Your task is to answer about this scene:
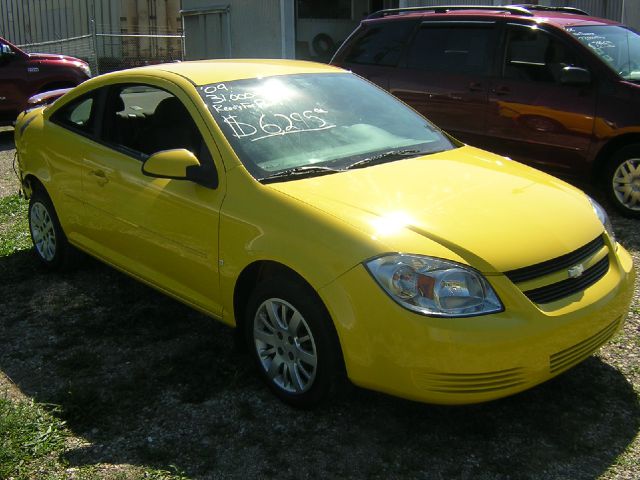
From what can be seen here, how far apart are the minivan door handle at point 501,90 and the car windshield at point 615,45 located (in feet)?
Answer: 2.49

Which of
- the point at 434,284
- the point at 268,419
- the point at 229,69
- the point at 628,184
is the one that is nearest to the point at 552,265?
the point at 434,284

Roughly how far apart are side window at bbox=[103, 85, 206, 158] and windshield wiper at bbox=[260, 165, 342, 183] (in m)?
0.60

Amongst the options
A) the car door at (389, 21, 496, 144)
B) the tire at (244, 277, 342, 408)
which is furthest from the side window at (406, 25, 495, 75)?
the tire at (244, 277, 342, 408)

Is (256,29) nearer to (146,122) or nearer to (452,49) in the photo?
(452,49)

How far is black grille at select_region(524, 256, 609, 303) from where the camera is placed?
9.89 feet

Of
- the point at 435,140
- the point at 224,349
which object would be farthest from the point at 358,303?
the point at 435,140

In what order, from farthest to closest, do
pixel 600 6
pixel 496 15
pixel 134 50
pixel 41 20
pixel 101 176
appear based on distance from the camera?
pixel 41 20 < pixel 134 50 < pixel 600 6 < pixel 496 15 < pixel 101 176

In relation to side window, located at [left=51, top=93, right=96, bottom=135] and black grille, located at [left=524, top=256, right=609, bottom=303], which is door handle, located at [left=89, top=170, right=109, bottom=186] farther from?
black grille, located at [left=524, top=256, right=609, bottom=303]

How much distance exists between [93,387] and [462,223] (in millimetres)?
2057

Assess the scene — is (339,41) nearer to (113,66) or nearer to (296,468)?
(113,66)

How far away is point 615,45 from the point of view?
22.2 feet

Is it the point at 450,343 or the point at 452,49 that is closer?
the point at 450,343

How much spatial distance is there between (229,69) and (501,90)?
11.5 feet

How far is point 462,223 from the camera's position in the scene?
3145 millimetres
